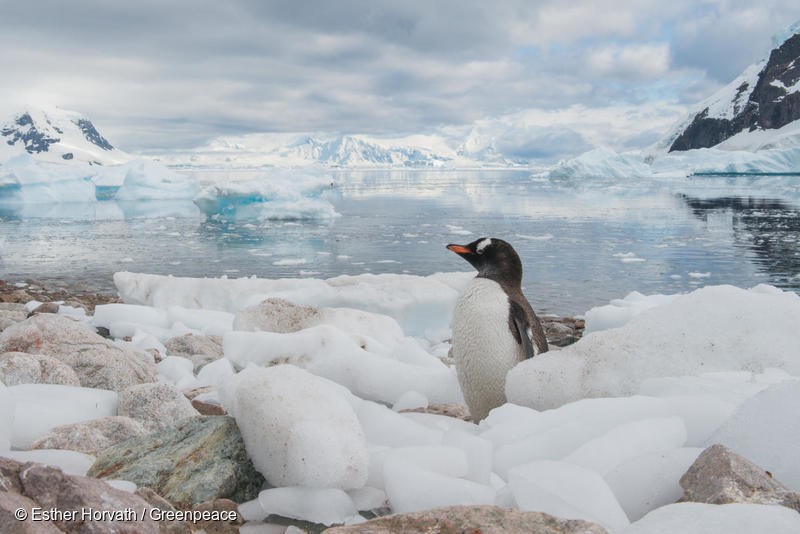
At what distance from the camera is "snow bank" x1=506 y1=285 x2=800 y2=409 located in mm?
3049

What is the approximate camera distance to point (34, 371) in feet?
11.9

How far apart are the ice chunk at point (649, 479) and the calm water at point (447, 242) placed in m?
9.18

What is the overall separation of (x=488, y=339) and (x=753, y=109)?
11846 centimetres

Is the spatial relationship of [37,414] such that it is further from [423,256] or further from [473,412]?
[423,256]

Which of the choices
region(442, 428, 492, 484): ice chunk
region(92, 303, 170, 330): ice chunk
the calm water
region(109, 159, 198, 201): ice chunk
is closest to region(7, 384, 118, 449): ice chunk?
region(442, 428, 492, 484): ice chunk

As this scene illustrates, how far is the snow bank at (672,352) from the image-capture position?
10.0 feet

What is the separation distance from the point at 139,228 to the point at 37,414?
75.0 ft

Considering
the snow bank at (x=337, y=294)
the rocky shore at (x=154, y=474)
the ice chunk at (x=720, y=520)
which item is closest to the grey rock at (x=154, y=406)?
the rocky shore at (x=154, y=474)

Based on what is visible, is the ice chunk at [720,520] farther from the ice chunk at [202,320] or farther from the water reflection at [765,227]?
the water reflection at [765,227]

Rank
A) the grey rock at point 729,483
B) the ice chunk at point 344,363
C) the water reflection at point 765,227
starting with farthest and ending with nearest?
the water reflection at point 765,227 < the ice chunk at point 344,363 < the grey rock at point 729,483

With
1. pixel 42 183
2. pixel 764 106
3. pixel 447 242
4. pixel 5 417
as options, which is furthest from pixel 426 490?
pixel 764 106

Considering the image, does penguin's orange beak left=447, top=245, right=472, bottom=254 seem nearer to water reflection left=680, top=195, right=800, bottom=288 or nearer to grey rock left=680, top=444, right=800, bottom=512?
grey rock left=680, top=444, right=800, bottom=512

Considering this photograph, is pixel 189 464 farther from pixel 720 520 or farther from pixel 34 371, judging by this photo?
pixel 34 371

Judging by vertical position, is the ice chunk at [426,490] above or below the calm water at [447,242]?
above
